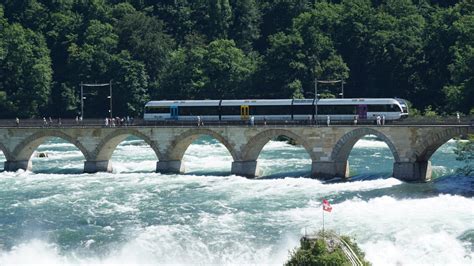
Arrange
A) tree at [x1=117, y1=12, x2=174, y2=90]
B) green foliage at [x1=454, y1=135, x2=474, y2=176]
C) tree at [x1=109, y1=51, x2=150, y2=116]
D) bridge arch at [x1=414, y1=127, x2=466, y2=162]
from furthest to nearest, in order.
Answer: tree at [x1=117, y1=12, x2=174, y2=90]
tree at [x1=109, y1=51, x2=150, y2=116]
bridge arch at [x1=414, y1=127, x2=466, y2=162]
green foliage at [x1=454, y1=135, x2=474, y2=176]

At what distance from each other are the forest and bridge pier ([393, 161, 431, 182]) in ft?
94.0

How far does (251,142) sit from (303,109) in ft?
24.2

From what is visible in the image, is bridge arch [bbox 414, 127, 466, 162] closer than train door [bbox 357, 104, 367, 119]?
Yes

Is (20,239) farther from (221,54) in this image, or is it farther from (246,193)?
(221,54)

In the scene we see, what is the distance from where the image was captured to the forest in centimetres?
11956

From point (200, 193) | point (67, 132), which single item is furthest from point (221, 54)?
point (200, 193)

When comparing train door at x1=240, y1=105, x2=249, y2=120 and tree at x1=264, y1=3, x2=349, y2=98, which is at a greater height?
tree at x1=264, y1=3, x2=349, y2=98

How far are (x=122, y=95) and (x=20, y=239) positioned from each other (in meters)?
76.8

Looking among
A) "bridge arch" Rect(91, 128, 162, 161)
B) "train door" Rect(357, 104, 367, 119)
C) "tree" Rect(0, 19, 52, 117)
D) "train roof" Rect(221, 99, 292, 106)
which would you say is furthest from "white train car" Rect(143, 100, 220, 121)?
"tree" Rect(0, 19, 52, 117)

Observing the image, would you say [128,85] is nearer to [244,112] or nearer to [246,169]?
[244,112]

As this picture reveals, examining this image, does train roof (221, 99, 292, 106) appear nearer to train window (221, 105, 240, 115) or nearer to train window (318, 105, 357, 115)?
train window (221, 105, 240, 115)

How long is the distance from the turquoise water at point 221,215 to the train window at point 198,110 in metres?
5.22

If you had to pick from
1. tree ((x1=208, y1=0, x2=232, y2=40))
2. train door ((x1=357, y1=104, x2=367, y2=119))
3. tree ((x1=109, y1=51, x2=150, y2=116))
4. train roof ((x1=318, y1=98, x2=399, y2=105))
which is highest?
tree ((x1=208, y1=0, x2=232, y2=40))

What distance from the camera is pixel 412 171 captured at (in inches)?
2881
